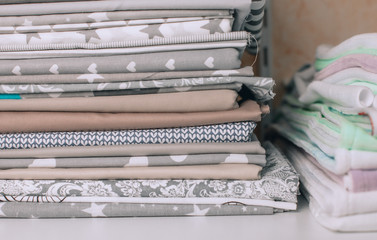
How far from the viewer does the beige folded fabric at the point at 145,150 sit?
550 millimetres

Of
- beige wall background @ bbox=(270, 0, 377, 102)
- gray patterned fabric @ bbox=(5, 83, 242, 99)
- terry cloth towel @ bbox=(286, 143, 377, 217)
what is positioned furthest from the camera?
beige wall background @ bbox=(270, 0, 377, 102)

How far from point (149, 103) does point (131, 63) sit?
0.07 m

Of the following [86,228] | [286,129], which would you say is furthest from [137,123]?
[286,129]

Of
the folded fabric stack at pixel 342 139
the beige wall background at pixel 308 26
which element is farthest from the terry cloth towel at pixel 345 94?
the beige wall background at pixel 308 26

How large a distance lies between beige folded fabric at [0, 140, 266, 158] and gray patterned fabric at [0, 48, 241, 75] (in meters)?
0.11

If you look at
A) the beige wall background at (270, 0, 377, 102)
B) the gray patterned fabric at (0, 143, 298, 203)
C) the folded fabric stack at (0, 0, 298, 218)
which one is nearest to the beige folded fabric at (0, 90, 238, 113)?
the folded fabric stack at (0, 0, 298, 218)

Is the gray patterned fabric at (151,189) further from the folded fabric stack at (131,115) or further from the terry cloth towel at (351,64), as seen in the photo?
the terry cloth towel at (351,64)

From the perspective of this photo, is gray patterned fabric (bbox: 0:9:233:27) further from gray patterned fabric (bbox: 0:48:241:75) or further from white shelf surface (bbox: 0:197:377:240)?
white shelf surface (bbox: 0:197:377:240)

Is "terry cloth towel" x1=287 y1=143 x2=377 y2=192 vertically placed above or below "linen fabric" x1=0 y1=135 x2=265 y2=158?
below

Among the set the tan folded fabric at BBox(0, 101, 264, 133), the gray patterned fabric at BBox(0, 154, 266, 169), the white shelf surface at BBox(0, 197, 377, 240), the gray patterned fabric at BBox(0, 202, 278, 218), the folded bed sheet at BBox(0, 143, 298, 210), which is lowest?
the white shelf surface at BBox(0, 197, 377, 240)

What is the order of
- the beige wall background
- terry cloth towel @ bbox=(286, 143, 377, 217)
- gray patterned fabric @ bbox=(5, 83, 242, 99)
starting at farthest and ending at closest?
the beige wall background
gray patterned fabric @ bbox=(5, 83, 242, 99)
terry cloth towel @ bbox=(286, 143, 377, 217)

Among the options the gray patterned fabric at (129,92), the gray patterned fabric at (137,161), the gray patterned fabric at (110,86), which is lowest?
the gray patterned fabric at (137,161)

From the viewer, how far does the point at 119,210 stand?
21.3 inches

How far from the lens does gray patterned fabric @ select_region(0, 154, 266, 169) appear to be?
1.81 ft
